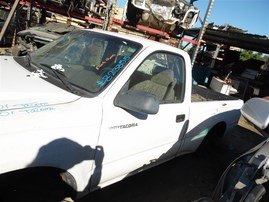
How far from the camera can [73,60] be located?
287 cm

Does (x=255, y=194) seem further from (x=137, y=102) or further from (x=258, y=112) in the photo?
(x=137, y=102)

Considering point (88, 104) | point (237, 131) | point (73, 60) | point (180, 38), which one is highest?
point (180, 38)

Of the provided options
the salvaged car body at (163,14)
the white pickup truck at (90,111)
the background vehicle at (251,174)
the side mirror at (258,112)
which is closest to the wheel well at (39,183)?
the white pickup truck at (90,111)

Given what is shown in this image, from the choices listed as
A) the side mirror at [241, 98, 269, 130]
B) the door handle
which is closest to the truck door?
the door handle

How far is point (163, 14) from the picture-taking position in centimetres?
884

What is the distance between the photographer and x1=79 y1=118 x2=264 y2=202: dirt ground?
10.9 ft

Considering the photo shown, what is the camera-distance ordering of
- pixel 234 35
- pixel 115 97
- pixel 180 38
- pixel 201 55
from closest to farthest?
pixel 115 97 < pixel 180 38 < pixel 234 35 < pixel 201 55

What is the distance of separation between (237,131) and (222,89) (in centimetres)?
435

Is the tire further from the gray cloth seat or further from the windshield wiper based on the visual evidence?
the windshield wiper

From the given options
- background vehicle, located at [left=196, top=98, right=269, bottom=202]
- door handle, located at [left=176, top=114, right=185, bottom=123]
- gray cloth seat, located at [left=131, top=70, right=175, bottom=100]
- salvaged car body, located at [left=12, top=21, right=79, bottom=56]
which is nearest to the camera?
background vehicle, located at [left=196, top=98, right=269, bottom=202]

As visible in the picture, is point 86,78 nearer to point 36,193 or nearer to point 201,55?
point 36,193

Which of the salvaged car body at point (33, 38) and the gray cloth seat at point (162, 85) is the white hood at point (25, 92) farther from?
the salvaged car body at point (33, 38)

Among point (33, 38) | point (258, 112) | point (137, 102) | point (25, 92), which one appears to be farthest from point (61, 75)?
point (33, 38)

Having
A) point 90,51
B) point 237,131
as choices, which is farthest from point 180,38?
point 90,51
